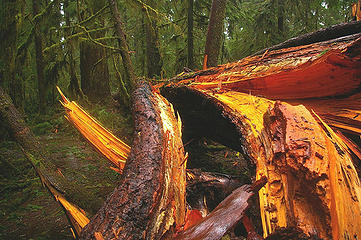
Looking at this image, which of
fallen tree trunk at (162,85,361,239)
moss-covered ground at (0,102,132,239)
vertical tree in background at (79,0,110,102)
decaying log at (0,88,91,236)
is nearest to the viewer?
fallen tree trunk at (162,85,361,239)

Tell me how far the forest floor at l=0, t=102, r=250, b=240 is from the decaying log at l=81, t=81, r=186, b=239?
1.72 meters

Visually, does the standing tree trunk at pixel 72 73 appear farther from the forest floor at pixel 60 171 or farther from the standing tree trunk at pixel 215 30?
the standing tree trunk at pixel 215 30

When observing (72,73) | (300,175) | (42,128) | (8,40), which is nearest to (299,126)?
(300,175)

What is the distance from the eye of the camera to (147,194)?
1.31m

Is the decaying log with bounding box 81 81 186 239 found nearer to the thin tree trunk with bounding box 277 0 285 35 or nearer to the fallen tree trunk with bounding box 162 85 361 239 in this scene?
the fallen tree trunk with bounding box 162 85 361 239

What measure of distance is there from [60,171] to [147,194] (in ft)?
4.17

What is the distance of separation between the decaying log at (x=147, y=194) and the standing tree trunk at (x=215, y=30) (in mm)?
4585

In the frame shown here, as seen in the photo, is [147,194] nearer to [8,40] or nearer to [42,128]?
[8,40]

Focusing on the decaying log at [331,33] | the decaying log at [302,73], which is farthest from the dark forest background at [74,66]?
the decaying log at [302,73]

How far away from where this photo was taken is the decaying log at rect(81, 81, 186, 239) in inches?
45.8

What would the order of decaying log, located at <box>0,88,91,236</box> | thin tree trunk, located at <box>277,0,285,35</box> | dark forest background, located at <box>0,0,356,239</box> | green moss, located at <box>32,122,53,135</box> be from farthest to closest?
thin tree trunk, located at <box>277,0,285,35</box> < green moss, located at <box>32,122,53,135</box> < dark forest background, located at <box>0,0,356,239</box> < decaying log, located at <box>0,88,91,236</box>

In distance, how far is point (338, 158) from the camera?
1397mm

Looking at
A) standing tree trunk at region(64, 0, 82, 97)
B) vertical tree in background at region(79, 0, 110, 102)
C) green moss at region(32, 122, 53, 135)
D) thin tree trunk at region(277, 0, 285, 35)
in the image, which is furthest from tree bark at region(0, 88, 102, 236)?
thin tree trunk at region(277, 0, 285, 35)

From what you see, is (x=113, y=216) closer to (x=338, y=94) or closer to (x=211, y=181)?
(x=211, y=181)
